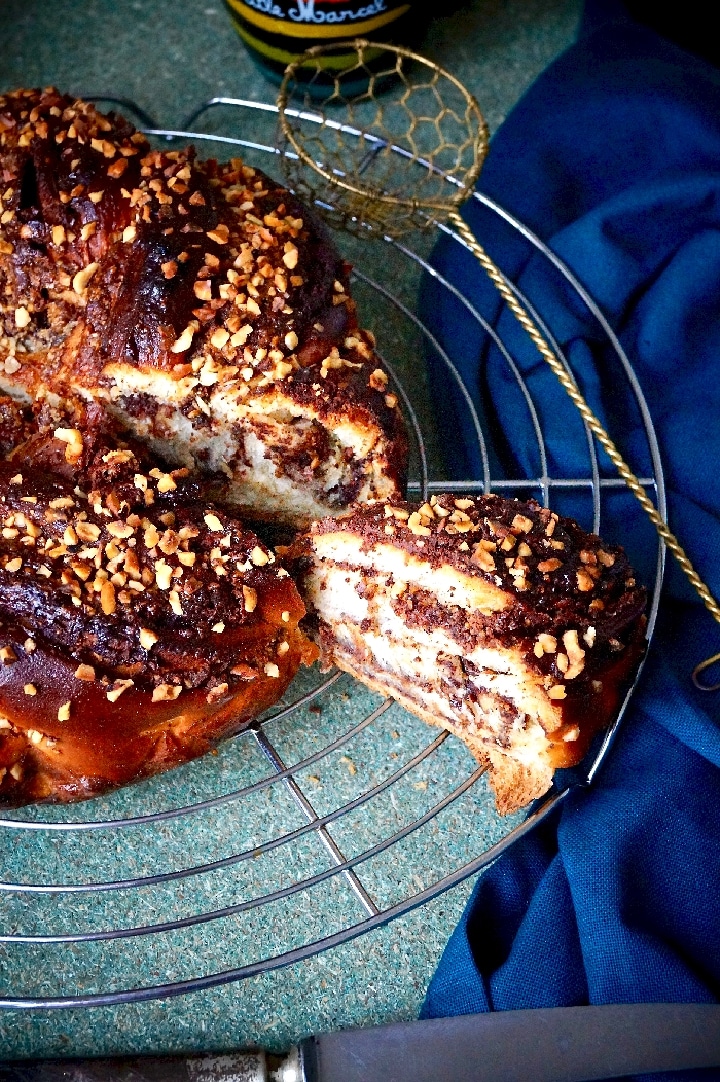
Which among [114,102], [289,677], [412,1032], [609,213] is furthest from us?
[114,102]

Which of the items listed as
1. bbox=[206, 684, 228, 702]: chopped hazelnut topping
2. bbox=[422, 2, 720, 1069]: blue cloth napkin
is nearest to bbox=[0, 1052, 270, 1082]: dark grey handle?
bbox=[422, 2, 720, 1069]: blue cloth napkin

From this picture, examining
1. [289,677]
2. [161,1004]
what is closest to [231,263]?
[289,677]

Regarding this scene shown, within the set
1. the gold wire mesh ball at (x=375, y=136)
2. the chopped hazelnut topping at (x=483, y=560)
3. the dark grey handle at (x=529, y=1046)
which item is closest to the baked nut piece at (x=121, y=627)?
the chopped hazelnut topping at (x=483, y=560)

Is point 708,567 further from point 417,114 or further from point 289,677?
point 417,114

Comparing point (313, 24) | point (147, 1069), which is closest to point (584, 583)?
point (147, 1069)

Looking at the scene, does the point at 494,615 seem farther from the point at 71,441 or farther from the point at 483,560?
the point at 71,441

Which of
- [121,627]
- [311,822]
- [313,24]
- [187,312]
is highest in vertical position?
[313,24]
